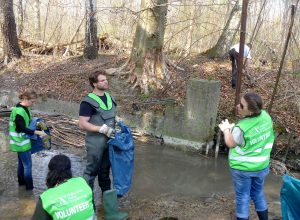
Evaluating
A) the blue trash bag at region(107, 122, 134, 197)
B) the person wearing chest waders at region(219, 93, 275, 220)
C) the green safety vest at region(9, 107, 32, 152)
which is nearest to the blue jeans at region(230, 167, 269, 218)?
the person wearing chest waders at region(219, 93, 275, 220)

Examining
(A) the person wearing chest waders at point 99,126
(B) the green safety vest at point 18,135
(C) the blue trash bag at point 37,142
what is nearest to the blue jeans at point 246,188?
(A) the person wearing chest waders at point 99,126

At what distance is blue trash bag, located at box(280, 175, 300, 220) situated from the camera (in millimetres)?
4043

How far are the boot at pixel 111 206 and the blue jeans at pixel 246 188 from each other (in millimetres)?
1595

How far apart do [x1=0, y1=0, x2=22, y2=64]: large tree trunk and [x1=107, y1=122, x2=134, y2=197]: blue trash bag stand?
1130 centimetres

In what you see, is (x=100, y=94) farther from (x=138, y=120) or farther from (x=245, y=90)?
(x=245, y=90)

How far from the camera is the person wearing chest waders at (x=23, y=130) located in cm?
552

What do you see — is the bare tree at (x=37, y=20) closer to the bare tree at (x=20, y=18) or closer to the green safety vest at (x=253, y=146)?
the bare tree at (x=20, y=18)

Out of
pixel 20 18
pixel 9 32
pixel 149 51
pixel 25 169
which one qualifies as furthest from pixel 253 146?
pixel 20 18

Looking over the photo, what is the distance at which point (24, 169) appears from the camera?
234 inches

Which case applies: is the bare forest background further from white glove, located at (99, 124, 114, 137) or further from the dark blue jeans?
white glove, located at (99, 124, 114, 137)

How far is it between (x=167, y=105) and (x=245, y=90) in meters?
2.74

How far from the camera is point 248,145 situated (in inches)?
172

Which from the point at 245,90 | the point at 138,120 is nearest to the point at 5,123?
the point at 138,120

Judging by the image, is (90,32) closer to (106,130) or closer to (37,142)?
(37,142)
